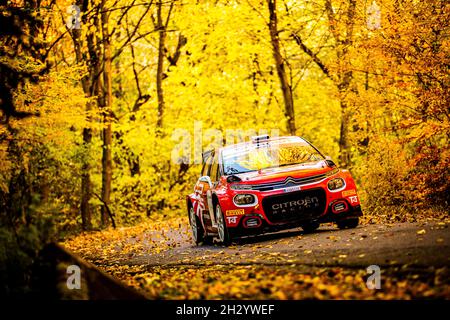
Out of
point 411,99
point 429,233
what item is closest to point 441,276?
point 429,233

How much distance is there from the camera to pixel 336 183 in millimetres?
13711

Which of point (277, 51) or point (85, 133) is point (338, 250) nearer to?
point (277, 51)

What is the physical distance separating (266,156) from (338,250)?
441 centimetres

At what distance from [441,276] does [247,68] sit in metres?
31.7

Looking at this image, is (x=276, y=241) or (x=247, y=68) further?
(x=247, y=68)

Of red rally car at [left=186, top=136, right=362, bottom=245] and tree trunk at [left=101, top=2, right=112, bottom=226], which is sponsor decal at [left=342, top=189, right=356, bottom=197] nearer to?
red rally car at [left=186, top=136, right=362, bottom=245]

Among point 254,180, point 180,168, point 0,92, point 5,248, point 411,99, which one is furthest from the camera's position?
point 180,168

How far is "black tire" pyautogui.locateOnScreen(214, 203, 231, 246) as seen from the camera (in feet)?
45.2

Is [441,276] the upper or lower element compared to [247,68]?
lower

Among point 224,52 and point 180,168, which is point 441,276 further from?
point 180,168

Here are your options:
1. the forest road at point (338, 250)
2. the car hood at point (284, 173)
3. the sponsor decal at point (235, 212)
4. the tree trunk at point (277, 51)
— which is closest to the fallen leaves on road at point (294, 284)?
the forest road at point (338, 250)

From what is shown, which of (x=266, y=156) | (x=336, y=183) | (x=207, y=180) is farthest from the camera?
(x=207, y=180)

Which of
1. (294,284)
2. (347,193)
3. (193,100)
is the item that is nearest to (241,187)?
(347,193)

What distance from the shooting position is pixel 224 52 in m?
38.3
